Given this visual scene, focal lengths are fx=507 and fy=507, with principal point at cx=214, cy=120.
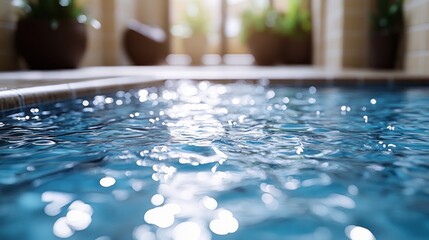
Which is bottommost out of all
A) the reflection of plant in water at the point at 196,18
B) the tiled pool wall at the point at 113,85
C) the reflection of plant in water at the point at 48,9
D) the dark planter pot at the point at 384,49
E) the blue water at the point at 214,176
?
the blue water at the point at 214,176

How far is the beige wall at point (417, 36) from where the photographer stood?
478cm

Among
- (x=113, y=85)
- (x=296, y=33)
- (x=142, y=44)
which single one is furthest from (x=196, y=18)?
(x=113, y=85)

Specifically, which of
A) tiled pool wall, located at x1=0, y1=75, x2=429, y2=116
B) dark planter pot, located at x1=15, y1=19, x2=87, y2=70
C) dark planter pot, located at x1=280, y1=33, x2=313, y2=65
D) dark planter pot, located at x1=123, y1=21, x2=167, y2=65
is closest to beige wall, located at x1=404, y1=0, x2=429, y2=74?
tiled pool wall, located at x1=0, y1=75, x2=429, y2=116

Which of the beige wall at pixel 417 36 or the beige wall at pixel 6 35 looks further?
the beige wall at pixel 6 35

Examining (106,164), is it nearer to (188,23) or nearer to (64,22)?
(64,22)

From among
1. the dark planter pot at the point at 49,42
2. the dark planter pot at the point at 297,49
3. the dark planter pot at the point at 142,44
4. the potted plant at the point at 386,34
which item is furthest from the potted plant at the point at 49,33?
the dark planter pot at the point at 297,49

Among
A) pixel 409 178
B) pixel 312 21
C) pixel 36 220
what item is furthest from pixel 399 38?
pixel 36 220

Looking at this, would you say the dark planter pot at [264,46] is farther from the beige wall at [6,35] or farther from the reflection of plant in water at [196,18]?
the beige wall at [6,35]

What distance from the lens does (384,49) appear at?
18.8 ft

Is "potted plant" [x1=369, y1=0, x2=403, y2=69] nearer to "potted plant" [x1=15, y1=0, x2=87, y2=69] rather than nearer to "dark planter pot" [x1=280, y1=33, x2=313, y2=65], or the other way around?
"dark planter pot" [x1=280, y1=33, x2=313, y2=65]

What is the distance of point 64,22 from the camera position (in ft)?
18.3

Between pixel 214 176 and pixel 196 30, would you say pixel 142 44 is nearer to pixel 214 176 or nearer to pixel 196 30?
pixel 196 30

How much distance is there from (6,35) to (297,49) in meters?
5.15

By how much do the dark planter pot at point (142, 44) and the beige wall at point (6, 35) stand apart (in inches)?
125
